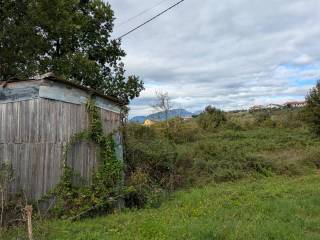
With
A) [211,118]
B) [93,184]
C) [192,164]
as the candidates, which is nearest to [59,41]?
[192,164]

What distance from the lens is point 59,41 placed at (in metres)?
19.6

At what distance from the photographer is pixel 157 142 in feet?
56.3

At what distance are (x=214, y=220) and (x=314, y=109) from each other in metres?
21.2

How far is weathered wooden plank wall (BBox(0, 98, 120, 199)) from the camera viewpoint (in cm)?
1042

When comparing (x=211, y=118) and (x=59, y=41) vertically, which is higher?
(x=59, y=41)

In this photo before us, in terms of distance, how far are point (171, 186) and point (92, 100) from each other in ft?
16.1

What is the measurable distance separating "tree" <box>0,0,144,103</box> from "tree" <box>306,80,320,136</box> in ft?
44.3

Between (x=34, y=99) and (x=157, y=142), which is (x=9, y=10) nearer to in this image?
(x=157, y=142)

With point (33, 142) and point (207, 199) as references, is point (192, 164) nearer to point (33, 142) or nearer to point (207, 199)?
point (207, 199)

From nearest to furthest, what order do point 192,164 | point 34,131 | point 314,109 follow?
point 34,131 → point 192,164 → point 314,109

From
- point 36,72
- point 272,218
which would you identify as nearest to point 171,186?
point 272,218

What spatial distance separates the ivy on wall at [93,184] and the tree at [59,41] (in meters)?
7.76

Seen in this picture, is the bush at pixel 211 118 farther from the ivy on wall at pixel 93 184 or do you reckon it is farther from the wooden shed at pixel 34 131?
the wooden shed at pixel 34 131

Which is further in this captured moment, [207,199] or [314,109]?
[314,109]
